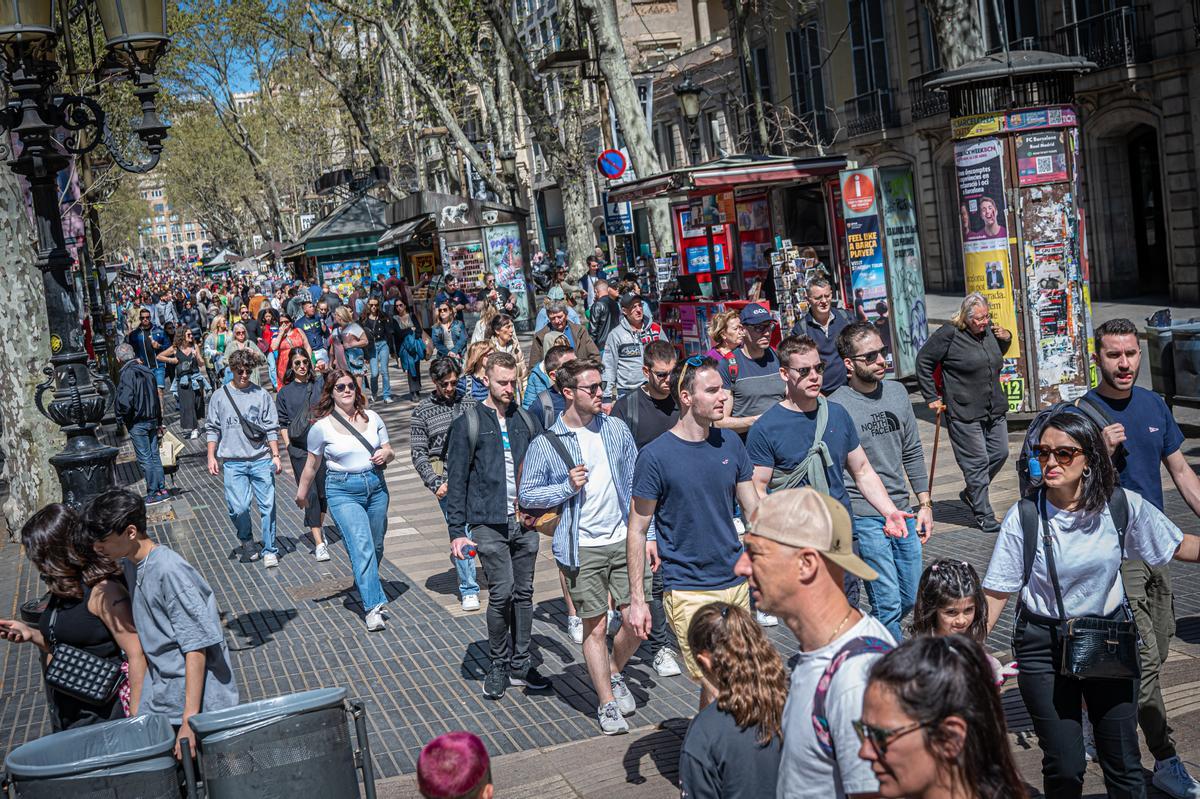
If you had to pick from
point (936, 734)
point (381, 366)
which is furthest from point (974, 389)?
point (381, 366)

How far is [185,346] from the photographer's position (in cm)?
1817

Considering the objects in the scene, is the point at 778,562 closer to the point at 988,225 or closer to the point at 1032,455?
the point at 1032,455

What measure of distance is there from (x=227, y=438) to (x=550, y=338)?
10.9 feet

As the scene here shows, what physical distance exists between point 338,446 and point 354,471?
21 cm

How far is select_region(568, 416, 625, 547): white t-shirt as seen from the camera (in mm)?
6500

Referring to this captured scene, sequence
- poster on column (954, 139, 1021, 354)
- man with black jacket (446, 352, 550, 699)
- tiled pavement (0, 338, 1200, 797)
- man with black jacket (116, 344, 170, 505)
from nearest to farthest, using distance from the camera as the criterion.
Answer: tiled pavement (0, 338, 1200, 797), man with black jacket (446, 352, 550, 699), poster on column (954, 139, 1021, 354), man with black jacket (116, 344, 170, 505)

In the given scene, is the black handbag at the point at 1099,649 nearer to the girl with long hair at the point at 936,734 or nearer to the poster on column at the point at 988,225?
the girl with long hair at the point at 936,734

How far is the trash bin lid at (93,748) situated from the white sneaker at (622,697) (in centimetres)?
246

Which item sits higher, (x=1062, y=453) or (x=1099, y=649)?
(x=1062, y=453)

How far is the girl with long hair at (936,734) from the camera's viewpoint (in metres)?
2.44

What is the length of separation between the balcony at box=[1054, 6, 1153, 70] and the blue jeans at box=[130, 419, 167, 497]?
61.5 feet

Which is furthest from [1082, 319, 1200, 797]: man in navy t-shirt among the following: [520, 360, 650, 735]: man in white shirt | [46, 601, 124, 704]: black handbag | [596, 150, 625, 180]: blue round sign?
[596, 150, 625, 180]: blue round sign

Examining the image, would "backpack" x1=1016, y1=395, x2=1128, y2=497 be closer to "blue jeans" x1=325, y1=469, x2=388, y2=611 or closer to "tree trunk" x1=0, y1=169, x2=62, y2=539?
"blue jeans" x1=325, y1=469, x2=388, y2=611

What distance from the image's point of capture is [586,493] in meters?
6.51
